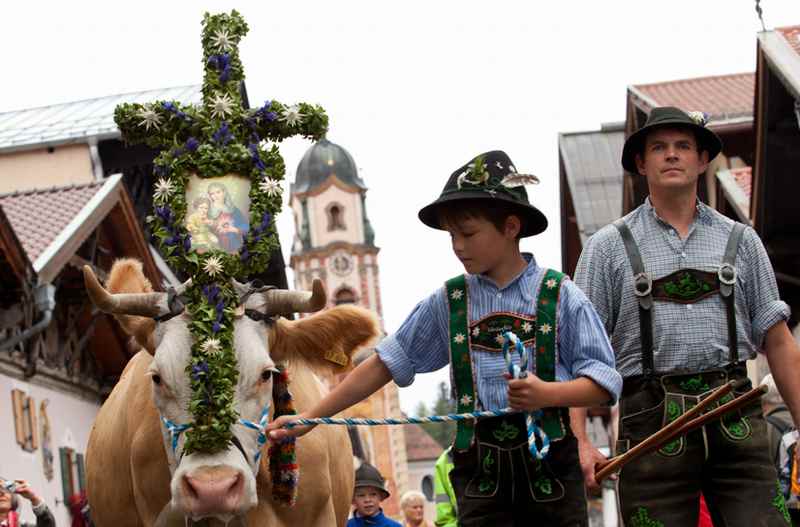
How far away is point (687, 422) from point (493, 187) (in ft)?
3.92

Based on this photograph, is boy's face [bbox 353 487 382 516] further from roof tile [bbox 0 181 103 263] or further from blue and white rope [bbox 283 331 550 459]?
roof tile [bbox 0 181 103 263]

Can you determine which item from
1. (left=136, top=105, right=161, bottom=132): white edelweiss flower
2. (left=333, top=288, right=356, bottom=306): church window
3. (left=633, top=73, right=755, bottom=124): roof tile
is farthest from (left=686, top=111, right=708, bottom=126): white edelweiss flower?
(left=333, top=288, right=356, bottom=306): church window

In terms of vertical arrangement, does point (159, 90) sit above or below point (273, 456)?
above

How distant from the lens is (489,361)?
5918mm

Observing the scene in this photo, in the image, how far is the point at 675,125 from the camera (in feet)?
21.9

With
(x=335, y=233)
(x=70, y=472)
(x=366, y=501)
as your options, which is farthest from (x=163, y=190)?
(x=335, y=233)

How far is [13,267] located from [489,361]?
48.1 feet

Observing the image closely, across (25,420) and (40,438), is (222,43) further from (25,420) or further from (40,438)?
(40,438)

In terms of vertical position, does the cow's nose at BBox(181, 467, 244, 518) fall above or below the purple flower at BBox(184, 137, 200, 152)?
below

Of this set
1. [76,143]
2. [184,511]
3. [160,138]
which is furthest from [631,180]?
[184,511]

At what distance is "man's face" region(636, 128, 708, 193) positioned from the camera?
6.63m

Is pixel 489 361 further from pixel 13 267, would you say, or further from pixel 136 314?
pixel 13 267

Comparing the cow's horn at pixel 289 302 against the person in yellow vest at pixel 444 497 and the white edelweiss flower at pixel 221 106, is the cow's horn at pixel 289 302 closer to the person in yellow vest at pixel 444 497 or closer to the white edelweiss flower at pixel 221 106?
the white edelweiss flower at pixel 221 106

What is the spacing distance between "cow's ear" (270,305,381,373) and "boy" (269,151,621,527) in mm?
1711
